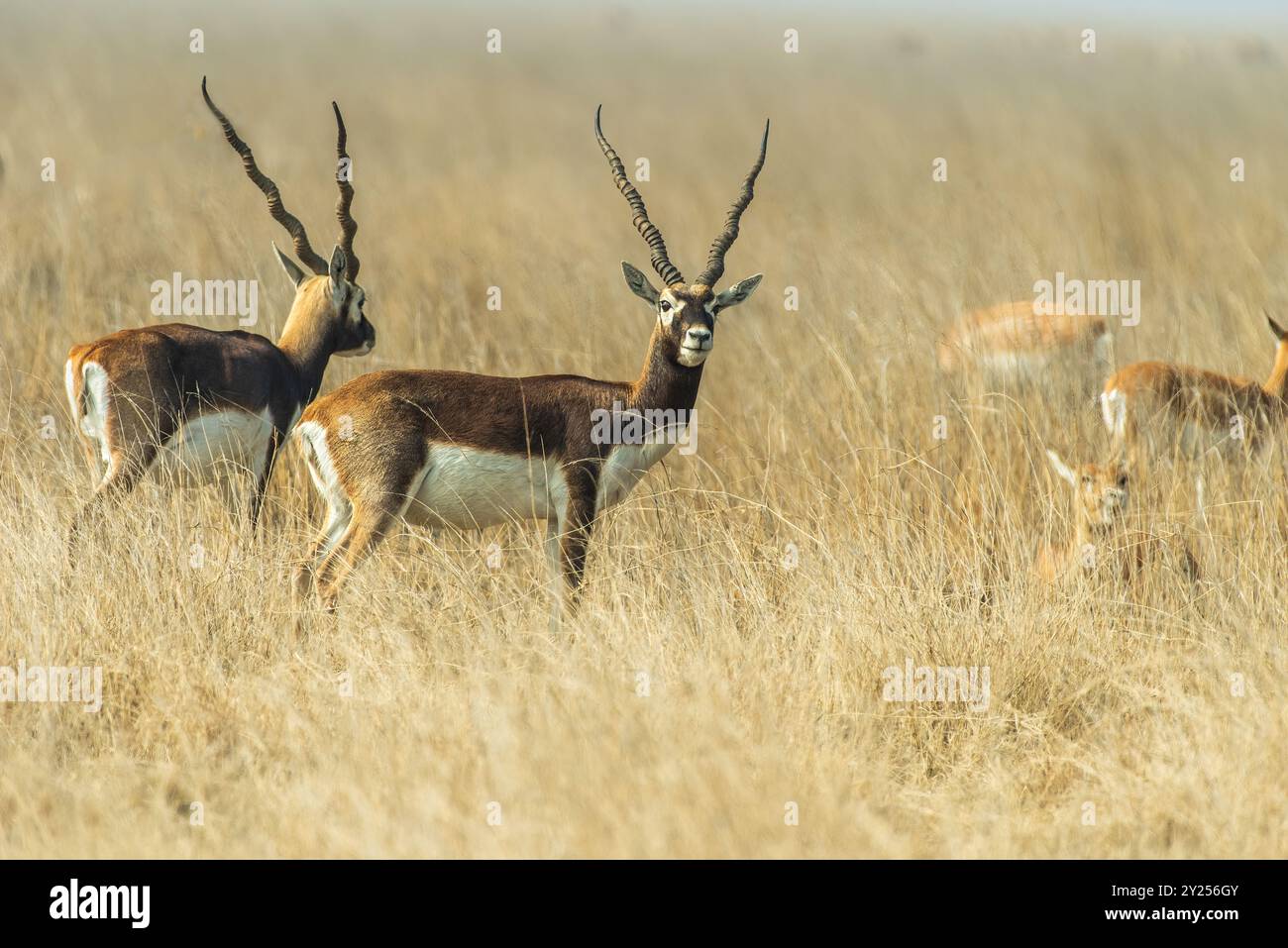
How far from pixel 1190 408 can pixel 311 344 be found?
15.1 feet

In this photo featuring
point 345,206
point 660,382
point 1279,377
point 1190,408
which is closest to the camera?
point 660,382

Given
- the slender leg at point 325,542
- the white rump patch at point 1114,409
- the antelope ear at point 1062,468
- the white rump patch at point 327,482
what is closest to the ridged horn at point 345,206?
the white rump patch at point 327,482

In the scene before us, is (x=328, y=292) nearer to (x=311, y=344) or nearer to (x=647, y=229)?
(x=311, y=344)

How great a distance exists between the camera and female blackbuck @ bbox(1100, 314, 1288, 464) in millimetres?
7953

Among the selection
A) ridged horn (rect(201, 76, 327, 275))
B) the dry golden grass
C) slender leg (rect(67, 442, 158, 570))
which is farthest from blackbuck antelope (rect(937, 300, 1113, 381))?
slender leg (rect(67, 442, 158, 570))

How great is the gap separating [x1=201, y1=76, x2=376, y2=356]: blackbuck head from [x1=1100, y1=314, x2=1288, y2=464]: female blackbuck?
3.97m

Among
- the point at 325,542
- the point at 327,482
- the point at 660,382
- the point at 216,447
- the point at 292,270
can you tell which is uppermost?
the point at 292,270

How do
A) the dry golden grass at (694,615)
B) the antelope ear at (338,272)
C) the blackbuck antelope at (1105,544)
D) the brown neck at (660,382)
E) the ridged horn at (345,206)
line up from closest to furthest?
1. the dry golden grass at (694,615)
2. the blackbuck antelope at (1105,544)
3. the brown neck at (660,382)
4. the ridged horn at (345,206)
5. the antelope ear at (338,272)

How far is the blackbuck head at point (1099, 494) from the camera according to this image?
6777 mm

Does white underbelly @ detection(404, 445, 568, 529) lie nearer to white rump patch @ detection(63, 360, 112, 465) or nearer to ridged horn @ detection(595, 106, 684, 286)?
ridged horn @ detection(595, 106, 684, 286)

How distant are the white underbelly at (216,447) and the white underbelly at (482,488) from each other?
1.21m

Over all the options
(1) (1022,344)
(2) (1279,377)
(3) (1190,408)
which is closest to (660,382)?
(3) (1190,408)

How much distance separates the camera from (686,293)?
629cm

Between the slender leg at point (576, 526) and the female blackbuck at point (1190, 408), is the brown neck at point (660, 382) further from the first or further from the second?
the female blackbuck at point (1190, 408)
